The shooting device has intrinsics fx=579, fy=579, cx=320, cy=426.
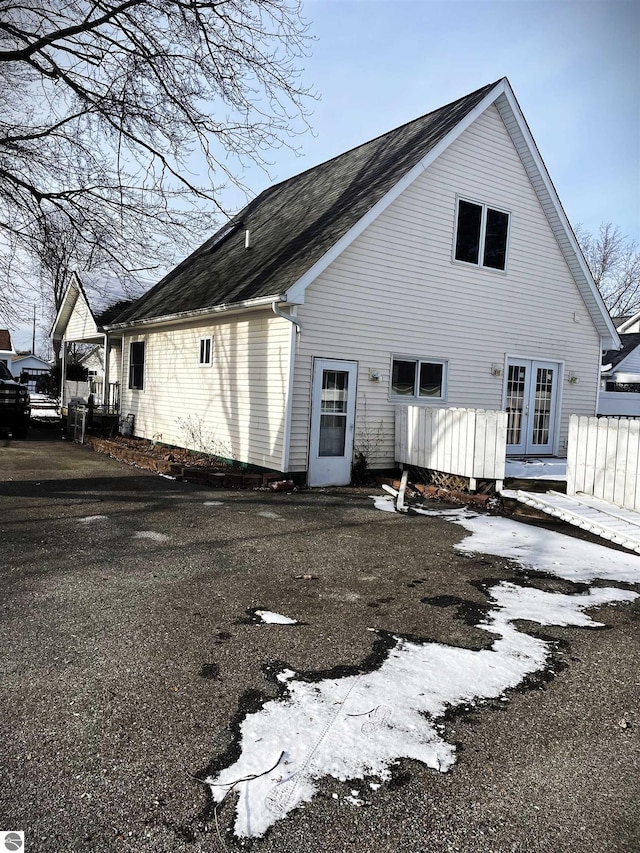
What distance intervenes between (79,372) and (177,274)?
14859 mm

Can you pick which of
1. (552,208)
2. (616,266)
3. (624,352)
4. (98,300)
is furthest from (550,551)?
(616,266)

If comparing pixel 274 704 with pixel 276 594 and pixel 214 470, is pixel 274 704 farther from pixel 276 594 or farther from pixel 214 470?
pixel 214 470

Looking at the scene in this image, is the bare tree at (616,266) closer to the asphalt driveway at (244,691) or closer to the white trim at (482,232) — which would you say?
the white trim at (482,232)

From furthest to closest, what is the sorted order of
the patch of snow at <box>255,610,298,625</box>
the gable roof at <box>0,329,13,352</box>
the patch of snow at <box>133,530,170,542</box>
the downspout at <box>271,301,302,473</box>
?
1. the gable roof at <box>0,329,13,352</box>
2. the downspout at <box>271,301,302,473</box>
3. the patch of snow at <box>133,530,170,542</box>
4. the patch of snow at <box>255,610,298,625</box>

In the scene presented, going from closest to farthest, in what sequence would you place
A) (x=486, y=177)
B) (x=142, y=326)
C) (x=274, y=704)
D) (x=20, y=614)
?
(x=274, y=704) < (x=20, y=614) < (x=486, y=177) < (x=142, y=326)

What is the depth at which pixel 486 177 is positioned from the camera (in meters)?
11.9

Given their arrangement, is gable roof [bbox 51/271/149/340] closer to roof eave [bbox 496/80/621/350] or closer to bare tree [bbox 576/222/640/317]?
roof eave [bbox 496/80/621/350]

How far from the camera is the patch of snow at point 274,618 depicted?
4254mm

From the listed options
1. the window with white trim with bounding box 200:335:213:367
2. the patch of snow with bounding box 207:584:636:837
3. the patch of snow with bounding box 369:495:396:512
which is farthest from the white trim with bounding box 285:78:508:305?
the patch of snow with bounding box 207:584:636:837

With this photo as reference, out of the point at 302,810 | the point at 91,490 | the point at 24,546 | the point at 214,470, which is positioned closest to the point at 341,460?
the point at 214,470

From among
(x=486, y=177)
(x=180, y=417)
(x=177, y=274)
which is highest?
(x=486, y=177)

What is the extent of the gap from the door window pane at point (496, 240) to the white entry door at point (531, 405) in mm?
2163

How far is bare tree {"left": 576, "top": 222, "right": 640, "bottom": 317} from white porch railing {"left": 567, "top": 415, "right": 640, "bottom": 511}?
43.2m

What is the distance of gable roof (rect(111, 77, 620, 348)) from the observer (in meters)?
10.1
